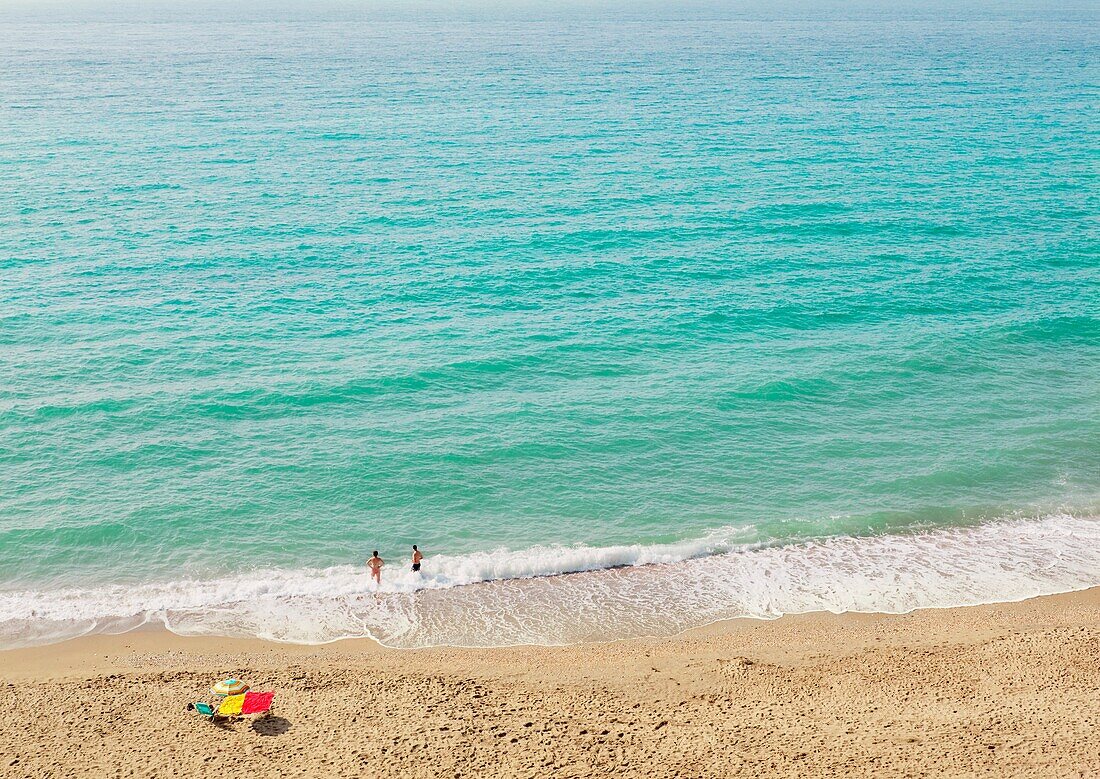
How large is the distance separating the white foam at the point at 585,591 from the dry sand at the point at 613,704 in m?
0.76

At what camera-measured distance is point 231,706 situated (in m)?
17.9

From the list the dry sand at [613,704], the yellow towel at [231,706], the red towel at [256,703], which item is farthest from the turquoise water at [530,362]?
the yellow towel at [231,706]

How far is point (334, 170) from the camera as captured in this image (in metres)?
57.8

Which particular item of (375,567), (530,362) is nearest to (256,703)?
(375,567)

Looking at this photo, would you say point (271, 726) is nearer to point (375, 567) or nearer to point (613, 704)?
point (375, 567)

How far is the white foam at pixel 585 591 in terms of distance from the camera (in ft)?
73.2

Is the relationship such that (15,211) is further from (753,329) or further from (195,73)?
(195,73)

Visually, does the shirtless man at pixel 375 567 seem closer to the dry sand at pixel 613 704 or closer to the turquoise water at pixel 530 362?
the turquoise water at pixel 530 362

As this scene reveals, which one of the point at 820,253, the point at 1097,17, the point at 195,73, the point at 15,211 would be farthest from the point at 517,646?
the point at 1097,17

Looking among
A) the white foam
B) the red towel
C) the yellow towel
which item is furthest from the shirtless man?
the yellow towel

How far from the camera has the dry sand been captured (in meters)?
16.6

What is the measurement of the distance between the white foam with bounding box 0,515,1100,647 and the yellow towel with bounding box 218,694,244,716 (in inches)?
143

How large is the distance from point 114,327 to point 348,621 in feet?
67.4

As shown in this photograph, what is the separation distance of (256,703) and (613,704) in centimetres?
715
